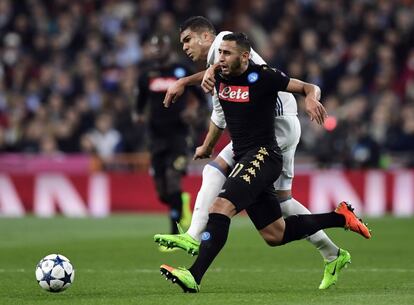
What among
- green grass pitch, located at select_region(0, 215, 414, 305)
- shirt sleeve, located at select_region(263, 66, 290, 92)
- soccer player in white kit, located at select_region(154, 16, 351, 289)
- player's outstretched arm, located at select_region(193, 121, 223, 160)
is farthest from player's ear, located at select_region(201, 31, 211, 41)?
green grass pitch, located at select_region(0, 215, 414, 305)

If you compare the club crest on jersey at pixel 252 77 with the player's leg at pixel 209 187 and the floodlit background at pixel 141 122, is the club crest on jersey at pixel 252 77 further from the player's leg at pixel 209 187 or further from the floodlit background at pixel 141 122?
the floodlit background at pixel 141 122

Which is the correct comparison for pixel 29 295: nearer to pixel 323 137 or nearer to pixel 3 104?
pixel 323 137

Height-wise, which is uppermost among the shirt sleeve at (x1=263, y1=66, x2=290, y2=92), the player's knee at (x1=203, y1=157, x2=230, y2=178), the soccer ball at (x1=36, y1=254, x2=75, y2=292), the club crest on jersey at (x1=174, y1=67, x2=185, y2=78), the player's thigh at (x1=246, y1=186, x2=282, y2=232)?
the shirt sleeve at (x1=263, y1=66, x2=290, y2=92)

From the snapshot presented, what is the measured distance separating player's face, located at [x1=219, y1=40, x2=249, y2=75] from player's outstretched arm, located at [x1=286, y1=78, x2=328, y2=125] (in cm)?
41

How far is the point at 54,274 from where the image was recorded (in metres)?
8.38

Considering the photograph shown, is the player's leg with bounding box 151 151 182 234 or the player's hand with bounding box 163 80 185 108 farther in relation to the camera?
the player's leg with bounding box 151 151 182 234

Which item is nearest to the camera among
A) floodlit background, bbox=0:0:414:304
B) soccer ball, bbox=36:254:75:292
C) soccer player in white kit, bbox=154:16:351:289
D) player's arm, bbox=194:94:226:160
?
soccer ball, bbox=36:254:75:292

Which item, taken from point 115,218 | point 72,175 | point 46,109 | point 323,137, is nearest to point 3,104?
point 46,109

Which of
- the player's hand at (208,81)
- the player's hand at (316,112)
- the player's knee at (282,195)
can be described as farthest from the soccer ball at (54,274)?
the player's hand at (316,112)

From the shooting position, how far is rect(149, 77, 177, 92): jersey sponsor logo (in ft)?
44.8

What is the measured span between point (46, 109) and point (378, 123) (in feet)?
22.1

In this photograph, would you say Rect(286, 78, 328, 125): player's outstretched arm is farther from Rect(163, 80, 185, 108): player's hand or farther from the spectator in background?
the spectator in background

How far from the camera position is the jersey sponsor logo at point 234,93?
8.47 m

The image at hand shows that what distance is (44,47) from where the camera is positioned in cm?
2406
